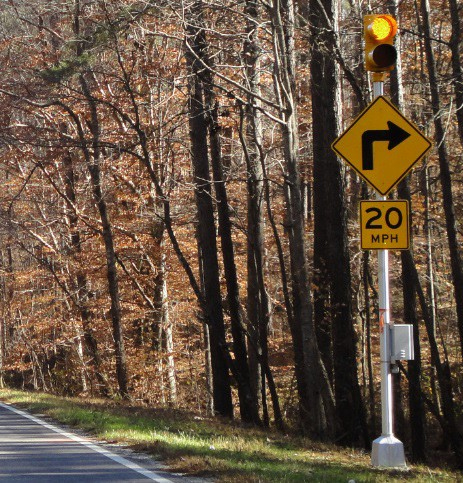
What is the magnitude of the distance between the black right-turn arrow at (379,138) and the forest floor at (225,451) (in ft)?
10.9

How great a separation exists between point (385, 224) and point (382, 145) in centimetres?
86

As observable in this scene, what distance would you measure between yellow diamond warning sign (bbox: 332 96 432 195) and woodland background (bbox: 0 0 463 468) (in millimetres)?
5349

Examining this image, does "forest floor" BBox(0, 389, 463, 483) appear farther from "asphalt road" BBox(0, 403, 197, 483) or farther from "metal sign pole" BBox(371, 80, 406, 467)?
"asphalt road" BBox(0, 403, 197, 483)

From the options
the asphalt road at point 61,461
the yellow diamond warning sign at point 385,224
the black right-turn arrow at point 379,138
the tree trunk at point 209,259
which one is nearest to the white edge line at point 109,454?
the asphalt road at point 61,461

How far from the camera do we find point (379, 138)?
9305mm

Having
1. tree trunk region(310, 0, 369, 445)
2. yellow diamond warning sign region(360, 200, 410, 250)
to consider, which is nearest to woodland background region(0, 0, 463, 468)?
tree trunk region(310, 0, 369, 445)

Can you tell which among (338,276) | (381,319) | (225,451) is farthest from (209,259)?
(381,319)

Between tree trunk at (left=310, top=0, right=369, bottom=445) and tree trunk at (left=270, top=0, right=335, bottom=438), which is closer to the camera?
tree trunk at (left=270, top=0, right=335, bottom=438)

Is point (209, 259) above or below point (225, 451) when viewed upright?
above

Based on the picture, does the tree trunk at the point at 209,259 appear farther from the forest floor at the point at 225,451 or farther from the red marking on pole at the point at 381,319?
the red marking on pole at the point at 381,319

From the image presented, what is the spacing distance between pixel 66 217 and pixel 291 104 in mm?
17513

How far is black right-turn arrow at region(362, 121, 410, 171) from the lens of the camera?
365 inches

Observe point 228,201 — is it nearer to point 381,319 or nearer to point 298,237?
point 298,237

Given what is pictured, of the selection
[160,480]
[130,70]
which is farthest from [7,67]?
[160,480]
